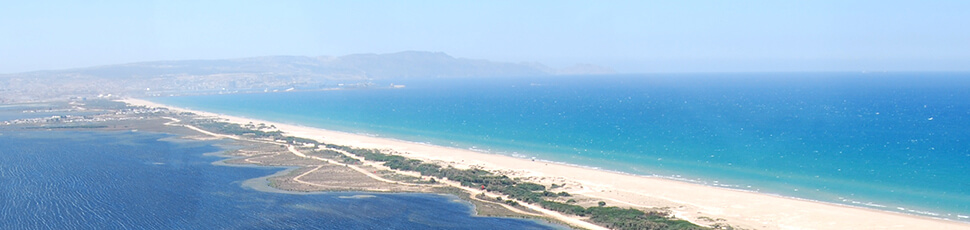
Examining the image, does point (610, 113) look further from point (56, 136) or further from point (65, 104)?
point (65, 104)

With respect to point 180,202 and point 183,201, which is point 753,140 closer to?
point 183,201

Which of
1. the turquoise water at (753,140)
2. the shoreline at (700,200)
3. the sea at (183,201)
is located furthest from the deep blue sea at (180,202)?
the turquoise water at (753,140)

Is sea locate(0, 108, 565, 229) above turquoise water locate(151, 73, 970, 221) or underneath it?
underneath

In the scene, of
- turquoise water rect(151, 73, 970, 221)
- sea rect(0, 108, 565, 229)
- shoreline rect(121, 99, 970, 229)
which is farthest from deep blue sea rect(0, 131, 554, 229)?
turquoise water rect(151, 73, 970, 221)

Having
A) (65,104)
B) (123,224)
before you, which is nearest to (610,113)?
(123,224)

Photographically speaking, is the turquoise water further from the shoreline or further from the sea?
the sea

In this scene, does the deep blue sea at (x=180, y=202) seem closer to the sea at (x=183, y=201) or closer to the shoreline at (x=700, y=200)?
the sea at (x=183, y=201)
